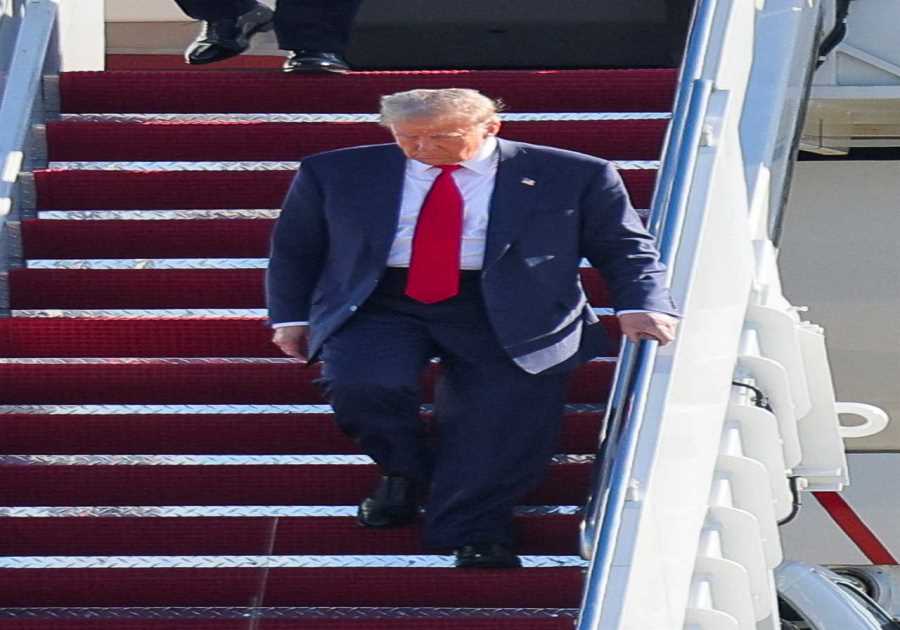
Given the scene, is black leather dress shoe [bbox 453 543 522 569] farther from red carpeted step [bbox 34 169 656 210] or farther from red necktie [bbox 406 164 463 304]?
red carpeted step [bbox 34 169 656 210]

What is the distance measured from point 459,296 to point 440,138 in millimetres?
379

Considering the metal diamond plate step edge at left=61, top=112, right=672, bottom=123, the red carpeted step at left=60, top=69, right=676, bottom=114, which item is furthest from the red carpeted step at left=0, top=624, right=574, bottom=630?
the red carpeted step at left=60, top=69, right=676, bottom=114

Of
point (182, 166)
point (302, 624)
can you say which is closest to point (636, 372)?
point (302, 624)

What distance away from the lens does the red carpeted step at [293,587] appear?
4.47 m

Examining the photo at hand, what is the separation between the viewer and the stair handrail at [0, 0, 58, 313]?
18.0ft

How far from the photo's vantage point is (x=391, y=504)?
4590mm

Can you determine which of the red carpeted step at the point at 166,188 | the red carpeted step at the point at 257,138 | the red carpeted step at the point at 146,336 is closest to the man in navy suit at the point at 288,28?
the red carpeted step at the point at 257,138

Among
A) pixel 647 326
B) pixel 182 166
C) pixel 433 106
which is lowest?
pixel 182 166

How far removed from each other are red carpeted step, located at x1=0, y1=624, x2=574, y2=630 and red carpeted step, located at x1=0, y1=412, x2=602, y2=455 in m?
0.62

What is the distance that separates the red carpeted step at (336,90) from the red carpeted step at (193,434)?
1.43 metres

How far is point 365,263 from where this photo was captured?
4395 mm

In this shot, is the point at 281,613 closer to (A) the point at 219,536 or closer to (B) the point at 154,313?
(A) the point at 219,536

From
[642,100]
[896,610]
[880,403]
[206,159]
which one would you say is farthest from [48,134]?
[880,403]

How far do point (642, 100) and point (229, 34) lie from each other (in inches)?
52.5
